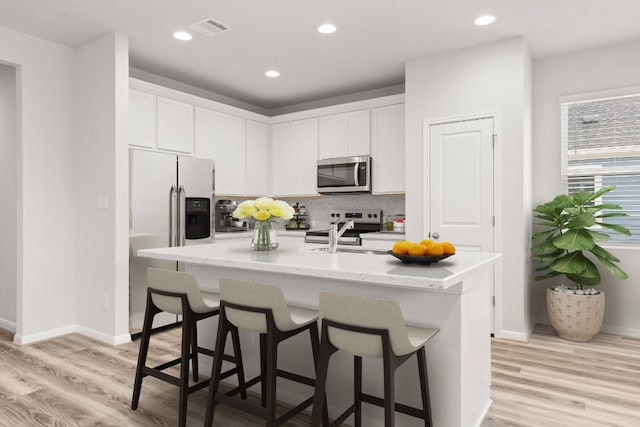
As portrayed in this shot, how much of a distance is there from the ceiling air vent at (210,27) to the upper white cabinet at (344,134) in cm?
196

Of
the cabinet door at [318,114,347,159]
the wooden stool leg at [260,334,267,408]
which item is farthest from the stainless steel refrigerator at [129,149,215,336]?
the wooden stool leg at [260,334,267,408]

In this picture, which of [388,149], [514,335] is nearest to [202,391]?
[514,335]

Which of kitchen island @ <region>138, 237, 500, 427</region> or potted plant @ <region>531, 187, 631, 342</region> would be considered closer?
kitchen island @ <region>138, 237, 500, 427</region>

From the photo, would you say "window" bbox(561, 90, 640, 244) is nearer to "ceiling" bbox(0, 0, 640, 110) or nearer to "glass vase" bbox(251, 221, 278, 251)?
"ceiling" bbox(0, 0, 640, 110)

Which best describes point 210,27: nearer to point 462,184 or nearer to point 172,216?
point 172,216

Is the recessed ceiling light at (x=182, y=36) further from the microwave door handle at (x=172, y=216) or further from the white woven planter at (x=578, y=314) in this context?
the white woven planter at (x=578, y=314)

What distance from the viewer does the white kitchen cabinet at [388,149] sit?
4.69m

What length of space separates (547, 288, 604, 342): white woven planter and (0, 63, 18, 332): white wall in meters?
4.94

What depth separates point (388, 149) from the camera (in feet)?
15.7

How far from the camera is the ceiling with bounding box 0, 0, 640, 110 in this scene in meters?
3.12

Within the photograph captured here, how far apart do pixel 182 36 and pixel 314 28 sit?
1168 mm

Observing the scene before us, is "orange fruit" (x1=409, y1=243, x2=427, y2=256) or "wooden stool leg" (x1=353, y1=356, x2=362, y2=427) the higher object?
"orange fruit" (x1=409, y1=243, x2=427, y2=256)

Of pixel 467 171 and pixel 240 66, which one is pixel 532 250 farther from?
pixel 240 66

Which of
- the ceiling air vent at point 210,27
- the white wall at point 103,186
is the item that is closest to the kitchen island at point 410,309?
the white wall at point 103,186
